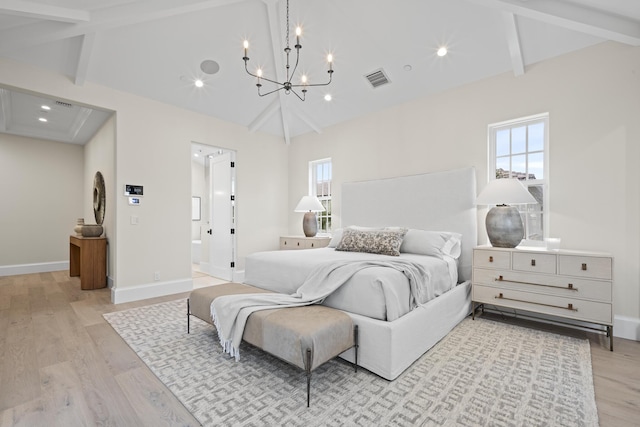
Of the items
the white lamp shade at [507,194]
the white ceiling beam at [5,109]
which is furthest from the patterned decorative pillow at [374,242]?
the white ceiling beam at [5,109]

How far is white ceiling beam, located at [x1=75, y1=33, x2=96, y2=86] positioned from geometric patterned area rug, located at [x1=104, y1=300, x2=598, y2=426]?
3.15 metres

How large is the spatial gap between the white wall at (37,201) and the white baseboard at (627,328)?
30.5 feet

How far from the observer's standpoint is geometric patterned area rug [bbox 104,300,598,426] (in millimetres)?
1585

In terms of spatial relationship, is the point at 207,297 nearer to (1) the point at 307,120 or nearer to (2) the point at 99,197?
(1) the point at 307,120

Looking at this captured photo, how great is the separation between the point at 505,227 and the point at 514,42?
6.58 feet

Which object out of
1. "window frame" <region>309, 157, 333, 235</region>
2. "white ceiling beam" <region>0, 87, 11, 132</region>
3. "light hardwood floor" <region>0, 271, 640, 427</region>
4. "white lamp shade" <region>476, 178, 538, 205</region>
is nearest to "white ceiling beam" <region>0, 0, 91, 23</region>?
"white ceiling beam" <region>0, 87, 11, 132</region>

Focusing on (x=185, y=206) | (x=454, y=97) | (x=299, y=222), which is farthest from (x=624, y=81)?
(x=185, y=206)

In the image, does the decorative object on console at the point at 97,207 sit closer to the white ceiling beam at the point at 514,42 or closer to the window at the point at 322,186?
the window at the point at 322,186

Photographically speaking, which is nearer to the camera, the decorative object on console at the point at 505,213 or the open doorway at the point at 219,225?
the decorative object on console at the point at 505,213

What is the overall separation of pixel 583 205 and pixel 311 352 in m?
3.20

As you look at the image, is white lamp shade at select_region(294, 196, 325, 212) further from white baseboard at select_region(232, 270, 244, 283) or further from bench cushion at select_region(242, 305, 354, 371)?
bench cushion at select_region(242, 305, 354, 371)

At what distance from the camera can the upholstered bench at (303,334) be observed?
171 centimetres

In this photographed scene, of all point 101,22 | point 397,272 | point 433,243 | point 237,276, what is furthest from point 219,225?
point 397,272

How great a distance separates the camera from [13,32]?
285 centimetres
